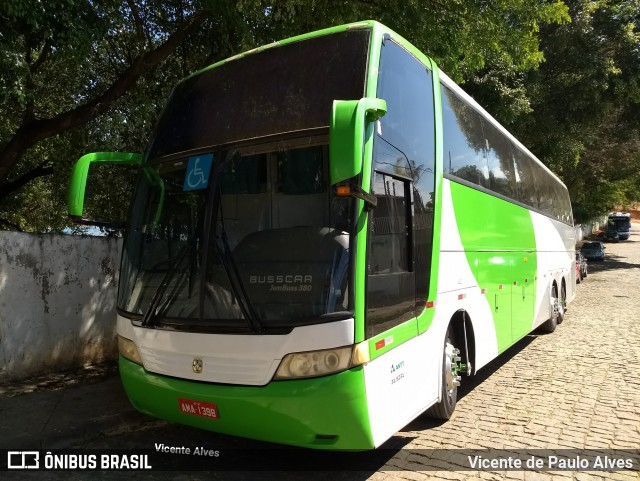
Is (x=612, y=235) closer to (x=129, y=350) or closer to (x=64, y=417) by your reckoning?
(x=64, y=417)

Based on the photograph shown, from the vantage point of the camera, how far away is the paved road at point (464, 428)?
12.7 feet

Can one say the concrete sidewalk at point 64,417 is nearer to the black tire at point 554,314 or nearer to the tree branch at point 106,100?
the tree branch at point 106,100

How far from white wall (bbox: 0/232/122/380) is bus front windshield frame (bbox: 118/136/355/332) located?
2.98m

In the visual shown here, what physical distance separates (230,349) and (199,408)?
1.82ft

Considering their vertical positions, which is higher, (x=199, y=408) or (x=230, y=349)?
(x=230, y=349)

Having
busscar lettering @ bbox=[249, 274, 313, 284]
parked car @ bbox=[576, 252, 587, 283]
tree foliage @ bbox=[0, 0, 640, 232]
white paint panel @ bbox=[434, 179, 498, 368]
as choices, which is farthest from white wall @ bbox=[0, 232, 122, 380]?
parked car @ bbox=[576, 252, 587, 283]

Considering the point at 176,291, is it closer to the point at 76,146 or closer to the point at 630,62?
the point at 76,146

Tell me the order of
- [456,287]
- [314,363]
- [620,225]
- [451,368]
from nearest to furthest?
[314,363] < [451,368] < [456,287] < [620,225]

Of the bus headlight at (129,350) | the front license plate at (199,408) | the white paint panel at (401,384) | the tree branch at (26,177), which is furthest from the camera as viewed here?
the tree branch at (26,177)

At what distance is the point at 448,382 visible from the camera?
477 centimetres

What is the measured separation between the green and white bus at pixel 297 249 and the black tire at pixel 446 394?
0.03m

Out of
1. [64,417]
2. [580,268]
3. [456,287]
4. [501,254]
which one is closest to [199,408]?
[64,417]

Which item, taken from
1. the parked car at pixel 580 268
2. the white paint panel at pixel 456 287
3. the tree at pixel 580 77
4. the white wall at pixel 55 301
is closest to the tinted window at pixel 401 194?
the white paint panel at pixel 456 287

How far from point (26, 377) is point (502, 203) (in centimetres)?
659
